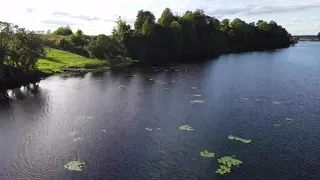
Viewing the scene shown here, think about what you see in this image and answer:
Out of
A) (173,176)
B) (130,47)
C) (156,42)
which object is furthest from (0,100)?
(156,42)

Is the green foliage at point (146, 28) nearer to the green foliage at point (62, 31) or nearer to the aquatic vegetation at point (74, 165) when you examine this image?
the green foliage at point (62, 31)

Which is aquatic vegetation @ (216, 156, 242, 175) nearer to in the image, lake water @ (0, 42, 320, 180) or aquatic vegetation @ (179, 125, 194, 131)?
lake water @ (0, 42, 320, 180)

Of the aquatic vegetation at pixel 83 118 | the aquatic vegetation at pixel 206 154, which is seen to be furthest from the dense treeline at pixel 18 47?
the aquatic vegetation at pixel 206 154

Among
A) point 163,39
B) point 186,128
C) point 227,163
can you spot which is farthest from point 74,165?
point 163,39

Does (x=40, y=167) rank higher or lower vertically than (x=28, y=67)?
lower

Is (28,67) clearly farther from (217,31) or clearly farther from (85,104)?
(217,31)
